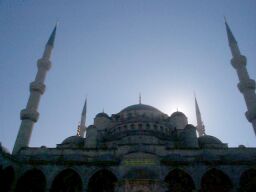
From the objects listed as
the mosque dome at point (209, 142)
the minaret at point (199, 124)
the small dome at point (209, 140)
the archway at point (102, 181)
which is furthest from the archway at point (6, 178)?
the minaret at point (199, 124)

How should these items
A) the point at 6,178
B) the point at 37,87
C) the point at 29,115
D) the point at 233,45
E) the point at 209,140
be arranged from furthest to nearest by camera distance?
the point at 233,45 → the point at 37,87 → the point at 209,140 → the point at 29,115 → the point at 6,178

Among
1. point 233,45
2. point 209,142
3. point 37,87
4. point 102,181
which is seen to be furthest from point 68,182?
point 233,45

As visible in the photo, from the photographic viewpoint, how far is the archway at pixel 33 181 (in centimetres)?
2116

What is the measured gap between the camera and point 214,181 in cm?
2103

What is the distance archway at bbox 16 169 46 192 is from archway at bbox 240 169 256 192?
1615cm

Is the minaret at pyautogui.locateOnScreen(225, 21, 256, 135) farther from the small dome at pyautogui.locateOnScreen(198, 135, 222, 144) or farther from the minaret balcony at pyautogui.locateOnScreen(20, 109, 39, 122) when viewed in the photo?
the minaret balcony at pyautogui.locateOnScreen(20, 109, 39, 122)

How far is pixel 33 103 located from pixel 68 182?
36.5 feet

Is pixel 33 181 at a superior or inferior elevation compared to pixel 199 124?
inferior

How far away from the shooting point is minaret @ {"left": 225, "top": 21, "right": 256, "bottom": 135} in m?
27.2

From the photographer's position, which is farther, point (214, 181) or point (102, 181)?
point (102, 181)

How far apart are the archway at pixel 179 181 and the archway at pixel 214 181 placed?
1.15 m

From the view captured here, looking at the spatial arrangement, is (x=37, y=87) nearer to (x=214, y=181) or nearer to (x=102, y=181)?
(x=102, y=181)

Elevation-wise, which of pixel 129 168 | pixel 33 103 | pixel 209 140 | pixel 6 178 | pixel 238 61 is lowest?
pixel 6 178

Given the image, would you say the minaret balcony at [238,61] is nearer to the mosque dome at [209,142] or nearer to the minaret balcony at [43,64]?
the mosque dome at [209,142]
